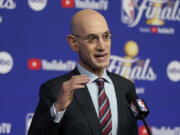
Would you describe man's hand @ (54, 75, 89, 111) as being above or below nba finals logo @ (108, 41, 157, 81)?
above

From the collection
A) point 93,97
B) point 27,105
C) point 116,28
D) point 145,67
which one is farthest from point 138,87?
point 93,97

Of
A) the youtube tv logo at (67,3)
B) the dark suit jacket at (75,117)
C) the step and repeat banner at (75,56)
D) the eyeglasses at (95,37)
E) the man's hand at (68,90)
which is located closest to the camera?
the man's hand at (68,90)

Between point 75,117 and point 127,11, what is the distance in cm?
182

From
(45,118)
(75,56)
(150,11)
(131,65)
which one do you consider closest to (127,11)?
(150,11)

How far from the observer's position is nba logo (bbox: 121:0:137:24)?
3.56 meters

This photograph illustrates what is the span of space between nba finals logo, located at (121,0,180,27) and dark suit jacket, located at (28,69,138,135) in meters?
1.64

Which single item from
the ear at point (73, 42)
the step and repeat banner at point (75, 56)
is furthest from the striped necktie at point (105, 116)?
the step and repeat banner at point (75, 56)

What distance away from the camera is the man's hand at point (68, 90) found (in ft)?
5.65

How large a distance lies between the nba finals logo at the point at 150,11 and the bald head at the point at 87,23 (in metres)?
1.56

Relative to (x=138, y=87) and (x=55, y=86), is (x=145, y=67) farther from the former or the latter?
(x=55, y=86)

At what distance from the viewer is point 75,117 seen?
6.13 feet

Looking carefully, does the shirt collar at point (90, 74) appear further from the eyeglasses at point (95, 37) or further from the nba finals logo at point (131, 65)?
the nba finals logo at point (131, 65)

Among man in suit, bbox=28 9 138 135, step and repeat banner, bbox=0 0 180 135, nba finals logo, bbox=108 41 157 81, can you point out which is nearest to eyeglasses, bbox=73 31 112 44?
man in suit, bbox=28 9 138 135

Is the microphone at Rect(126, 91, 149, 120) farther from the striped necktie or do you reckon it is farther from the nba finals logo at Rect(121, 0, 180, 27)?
the nba finals logo at Rect(121, 0, 180, 27)
